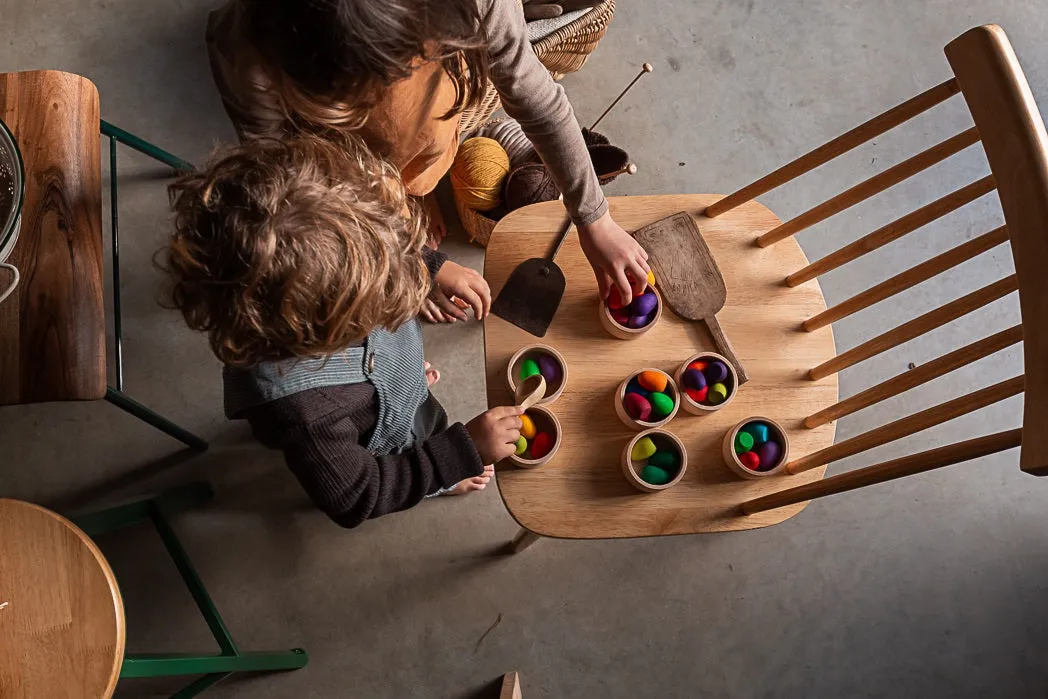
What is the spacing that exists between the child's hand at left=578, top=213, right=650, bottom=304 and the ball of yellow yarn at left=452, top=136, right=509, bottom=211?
0.44 meters

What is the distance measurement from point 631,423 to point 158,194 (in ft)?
3.91

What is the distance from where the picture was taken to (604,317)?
967 mm

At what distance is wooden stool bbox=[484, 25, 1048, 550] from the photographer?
0.84 m

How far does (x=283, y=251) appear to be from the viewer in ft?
2.32

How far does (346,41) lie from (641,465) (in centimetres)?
61

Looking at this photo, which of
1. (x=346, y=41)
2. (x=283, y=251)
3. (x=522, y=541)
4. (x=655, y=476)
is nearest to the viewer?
(x=346, y=41)

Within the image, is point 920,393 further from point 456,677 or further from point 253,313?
point 253,313

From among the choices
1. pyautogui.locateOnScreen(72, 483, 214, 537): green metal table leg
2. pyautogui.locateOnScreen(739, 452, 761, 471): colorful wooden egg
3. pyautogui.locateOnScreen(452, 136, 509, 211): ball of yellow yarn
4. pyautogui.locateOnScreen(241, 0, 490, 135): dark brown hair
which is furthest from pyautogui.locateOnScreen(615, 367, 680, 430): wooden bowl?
pyautogui.locateOnScreen(72, 483, 214, 537): green metal table leg

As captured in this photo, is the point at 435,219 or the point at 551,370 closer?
the point at 551,370

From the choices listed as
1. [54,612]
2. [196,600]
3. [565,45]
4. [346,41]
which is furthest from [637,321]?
[196,600]

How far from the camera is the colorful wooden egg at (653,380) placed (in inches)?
37.0

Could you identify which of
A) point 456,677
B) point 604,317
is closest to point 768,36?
point 604,317

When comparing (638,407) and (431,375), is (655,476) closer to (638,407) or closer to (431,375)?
(638,407)

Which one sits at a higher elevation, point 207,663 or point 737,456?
point 737,456
